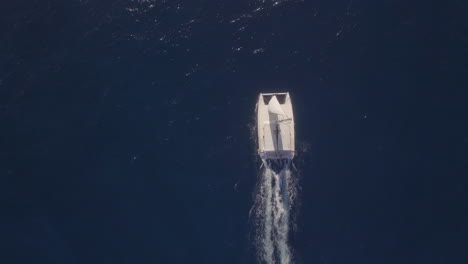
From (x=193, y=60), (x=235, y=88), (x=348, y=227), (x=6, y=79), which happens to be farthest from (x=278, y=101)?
(x=6, y=79)

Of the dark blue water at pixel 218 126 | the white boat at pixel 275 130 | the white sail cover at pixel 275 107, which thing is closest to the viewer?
the dark blue water at pixel 218 126

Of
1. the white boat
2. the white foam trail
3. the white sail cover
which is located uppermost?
the white sail cover

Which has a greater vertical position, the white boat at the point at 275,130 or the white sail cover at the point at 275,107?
the white sail cover at the point at 275,107

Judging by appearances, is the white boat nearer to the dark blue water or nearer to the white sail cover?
the white sail cover

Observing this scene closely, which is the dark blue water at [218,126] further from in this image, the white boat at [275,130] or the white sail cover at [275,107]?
the white sail cover at [275,107]

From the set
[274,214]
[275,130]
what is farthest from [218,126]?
[274,214]

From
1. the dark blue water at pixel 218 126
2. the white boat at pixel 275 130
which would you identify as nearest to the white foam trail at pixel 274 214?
the dark blue water at pixel 218 126

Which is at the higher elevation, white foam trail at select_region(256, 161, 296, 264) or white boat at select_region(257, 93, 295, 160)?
white boat at select_region(257, 93, 295, 160)

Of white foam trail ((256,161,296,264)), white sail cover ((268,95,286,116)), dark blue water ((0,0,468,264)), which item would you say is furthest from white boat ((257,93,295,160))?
dark blue water ((0,0,468,264))
